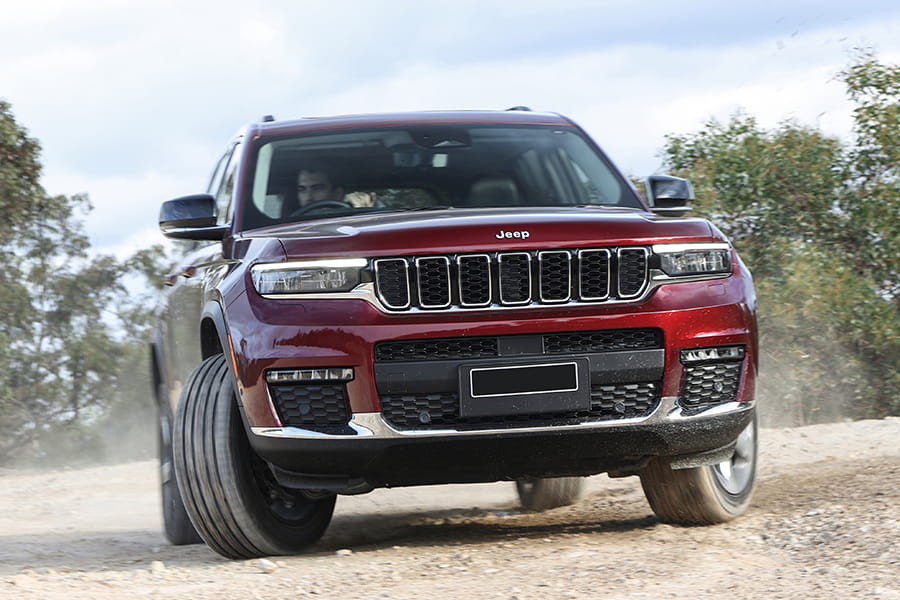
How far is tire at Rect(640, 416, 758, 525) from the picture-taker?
5328 mm

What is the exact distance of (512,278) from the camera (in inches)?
179

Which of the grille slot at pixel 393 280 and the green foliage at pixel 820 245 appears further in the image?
the green foliage at pixel 820 245

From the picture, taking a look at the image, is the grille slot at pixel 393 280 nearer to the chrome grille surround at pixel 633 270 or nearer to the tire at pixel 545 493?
the chrome grille surround at pixel 633 270

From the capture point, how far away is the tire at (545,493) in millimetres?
7105

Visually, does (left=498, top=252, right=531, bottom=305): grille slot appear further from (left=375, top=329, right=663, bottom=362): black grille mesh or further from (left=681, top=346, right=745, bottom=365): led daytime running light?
(left=681, top=346, right=745, bottom=365): led daytime running light

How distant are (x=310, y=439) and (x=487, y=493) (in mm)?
3897

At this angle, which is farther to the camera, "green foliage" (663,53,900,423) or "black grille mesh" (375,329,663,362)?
"green foliage" (663,53,900,423)

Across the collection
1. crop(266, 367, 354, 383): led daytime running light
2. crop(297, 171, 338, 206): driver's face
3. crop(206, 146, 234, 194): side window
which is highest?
crop(206, 146, 234, 194): side window

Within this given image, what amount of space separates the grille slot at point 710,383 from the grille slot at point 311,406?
119 cm

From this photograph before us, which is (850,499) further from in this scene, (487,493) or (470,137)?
(487,493)

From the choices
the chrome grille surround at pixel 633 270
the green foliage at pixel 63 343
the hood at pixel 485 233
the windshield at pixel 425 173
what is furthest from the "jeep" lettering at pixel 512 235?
the green foliage at pixel 63 343

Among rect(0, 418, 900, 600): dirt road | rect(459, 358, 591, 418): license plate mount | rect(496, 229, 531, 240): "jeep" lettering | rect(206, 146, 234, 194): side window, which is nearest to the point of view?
rect(0, 418, 900, 600): dirt road

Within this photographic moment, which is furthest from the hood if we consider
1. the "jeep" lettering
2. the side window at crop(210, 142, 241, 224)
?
the side window at crop(210, 142, 241, 224)

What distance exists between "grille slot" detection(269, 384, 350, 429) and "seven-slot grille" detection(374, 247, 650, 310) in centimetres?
36
